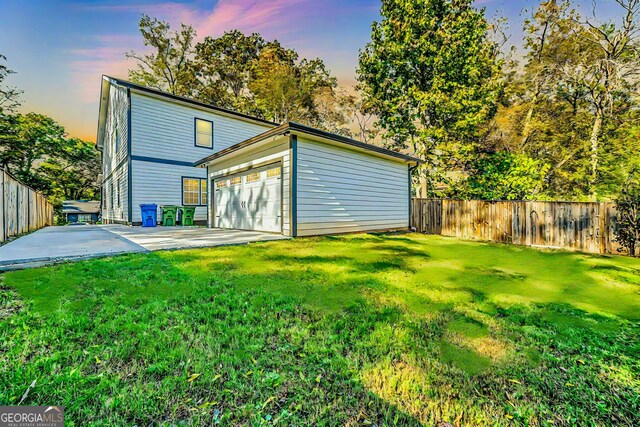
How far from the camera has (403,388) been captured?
1.47 metres

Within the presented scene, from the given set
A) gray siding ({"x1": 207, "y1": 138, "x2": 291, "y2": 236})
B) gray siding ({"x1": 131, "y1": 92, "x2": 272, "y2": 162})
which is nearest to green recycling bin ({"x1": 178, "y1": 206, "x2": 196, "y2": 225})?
gray siding ({"x1": 131, "y1": 92, "x2": 272, "y2": 162})

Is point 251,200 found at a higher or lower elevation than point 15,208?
higher

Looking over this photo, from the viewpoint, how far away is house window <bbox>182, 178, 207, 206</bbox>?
1252 centimetres

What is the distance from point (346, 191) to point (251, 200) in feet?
10.5

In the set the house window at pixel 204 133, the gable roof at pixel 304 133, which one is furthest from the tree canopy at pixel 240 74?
the gable roof at pixel 304 133

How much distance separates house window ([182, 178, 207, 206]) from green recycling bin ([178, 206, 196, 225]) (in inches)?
26.7

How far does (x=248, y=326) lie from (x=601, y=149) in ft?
57.6

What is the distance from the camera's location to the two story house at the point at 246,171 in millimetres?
7500

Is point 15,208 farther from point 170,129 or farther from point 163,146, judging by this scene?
point 170,129

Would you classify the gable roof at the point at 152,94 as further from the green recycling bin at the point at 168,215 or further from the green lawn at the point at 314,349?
the green lawn at the point at 314,349

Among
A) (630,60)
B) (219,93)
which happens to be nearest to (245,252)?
(630,60)

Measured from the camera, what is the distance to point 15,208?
740 cm

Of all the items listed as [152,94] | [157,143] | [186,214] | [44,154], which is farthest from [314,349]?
[44,154]

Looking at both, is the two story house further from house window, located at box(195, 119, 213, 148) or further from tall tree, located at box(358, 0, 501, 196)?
tall tree, located at box(358, 0, 501, 196)
